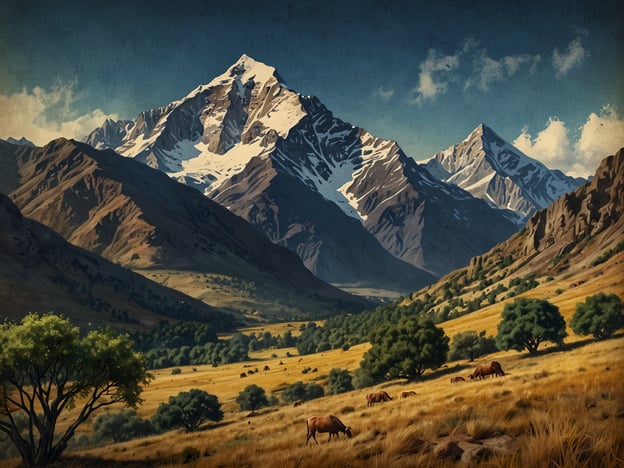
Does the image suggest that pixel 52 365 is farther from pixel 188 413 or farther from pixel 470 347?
pixel 470 347

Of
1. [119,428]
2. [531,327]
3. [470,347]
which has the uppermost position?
[531,327]

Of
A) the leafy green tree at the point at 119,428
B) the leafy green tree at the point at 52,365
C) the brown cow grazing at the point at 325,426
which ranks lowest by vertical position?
the leafy green tree at the point at 119,428

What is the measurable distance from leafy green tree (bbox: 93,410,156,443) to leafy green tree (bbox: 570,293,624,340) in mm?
60402

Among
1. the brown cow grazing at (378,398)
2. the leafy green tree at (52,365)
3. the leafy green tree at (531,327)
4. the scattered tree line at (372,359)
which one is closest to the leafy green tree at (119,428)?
the scattered tree line at (372,359)

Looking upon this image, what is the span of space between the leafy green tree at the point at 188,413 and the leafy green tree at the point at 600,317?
4897 cm

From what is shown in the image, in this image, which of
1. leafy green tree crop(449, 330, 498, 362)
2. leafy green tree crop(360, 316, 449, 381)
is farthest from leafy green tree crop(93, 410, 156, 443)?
leafy green tree crop(449, 330, 498, 362)

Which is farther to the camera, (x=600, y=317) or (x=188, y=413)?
(x=188, y=413)

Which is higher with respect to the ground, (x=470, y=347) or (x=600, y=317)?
(x=600, y=317)

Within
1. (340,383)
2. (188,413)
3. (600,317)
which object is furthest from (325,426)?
(340,383)

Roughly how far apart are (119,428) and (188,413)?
11763mm

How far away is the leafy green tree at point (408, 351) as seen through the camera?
212 feet

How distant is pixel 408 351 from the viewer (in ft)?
215

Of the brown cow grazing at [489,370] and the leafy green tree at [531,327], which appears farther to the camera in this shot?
the leafy green tree at [531,327]

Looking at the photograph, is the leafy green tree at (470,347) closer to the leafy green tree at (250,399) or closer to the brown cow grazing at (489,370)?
the leafy green tree at (250,399)
